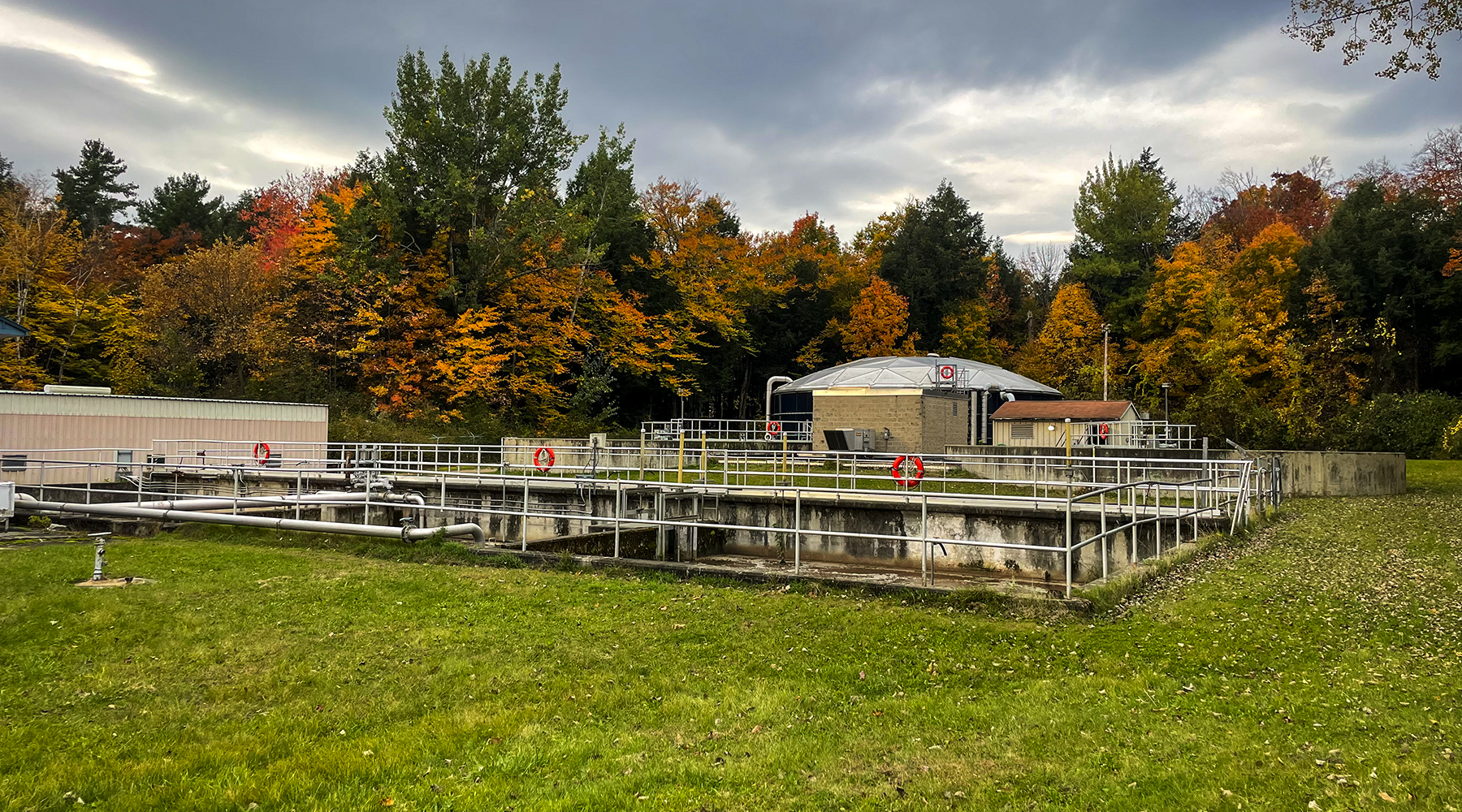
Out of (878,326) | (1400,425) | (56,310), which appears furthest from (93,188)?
(1400,425)

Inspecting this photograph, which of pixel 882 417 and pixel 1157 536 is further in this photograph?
pixel 882 417

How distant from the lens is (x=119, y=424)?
93.8ft

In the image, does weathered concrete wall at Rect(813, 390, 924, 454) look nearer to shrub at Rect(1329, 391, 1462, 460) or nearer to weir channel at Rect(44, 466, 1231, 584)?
weir channel at Rect(44, 466, 1231, 584)

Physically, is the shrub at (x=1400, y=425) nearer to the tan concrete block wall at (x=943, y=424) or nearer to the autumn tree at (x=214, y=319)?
the tan concrete block wall at (x=943, y=424)

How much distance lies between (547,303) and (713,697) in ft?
136

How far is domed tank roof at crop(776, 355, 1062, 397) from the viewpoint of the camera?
43719 mm

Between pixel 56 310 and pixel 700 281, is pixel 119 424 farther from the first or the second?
pixel 700 281

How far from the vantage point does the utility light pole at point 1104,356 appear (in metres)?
51.5

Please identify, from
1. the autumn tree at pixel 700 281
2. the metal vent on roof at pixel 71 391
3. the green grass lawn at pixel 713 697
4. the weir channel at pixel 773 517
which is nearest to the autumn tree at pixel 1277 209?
the autumn tree at pixel 700 281

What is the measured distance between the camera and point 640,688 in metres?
7.75

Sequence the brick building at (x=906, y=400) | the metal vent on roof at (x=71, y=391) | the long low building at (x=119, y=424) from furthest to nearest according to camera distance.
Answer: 1. the brick building at (x=906, y=400)
2. the metal vent on roof at (x=71, y=391)
3. the long low building at (x=119, y=424)

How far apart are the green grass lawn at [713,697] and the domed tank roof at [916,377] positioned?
3125cm

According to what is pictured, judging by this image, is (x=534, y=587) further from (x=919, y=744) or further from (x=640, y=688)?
(x=919, y=744)

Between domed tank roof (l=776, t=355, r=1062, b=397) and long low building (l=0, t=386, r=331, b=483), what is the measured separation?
2549 cm
